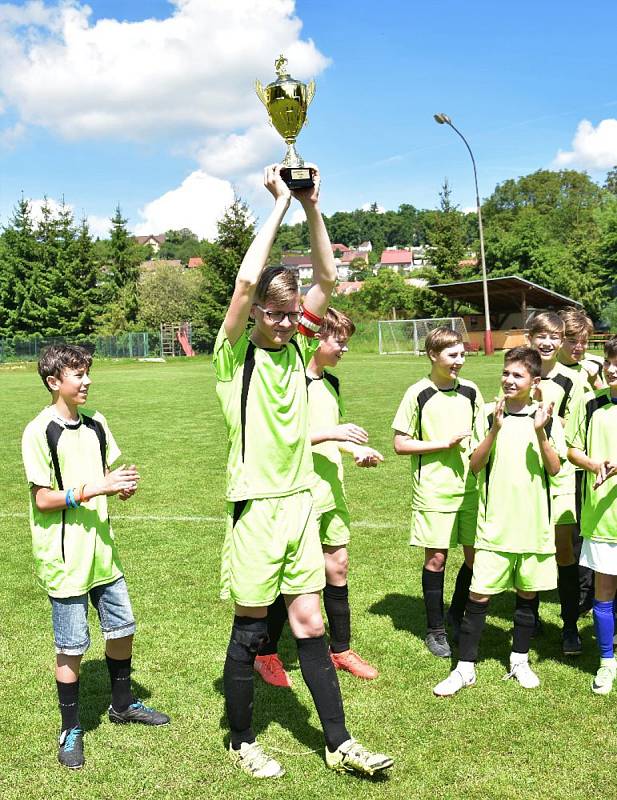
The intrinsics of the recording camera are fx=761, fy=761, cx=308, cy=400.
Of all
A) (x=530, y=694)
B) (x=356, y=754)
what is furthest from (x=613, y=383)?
(x=356, y=754)

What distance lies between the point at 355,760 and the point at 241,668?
64cm

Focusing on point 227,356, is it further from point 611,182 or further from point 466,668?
point 611,182

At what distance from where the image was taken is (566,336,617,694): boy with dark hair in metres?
4.30

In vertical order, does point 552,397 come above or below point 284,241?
below

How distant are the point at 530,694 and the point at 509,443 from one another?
55.3 inches

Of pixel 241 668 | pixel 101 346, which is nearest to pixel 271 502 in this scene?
pixel 241 668

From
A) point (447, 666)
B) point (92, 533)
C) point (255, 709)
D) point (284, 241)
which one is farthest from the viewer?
point (284, 241)

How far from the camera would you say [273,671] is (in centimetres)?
458

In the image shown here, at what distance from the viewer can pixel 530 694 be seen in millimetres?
4254

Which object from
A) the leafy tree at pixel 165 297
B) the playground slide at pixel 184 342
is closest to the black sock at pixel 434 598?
the playground slide at pixel 184 342

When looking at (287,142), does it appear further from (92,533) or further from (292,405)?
(92,533)

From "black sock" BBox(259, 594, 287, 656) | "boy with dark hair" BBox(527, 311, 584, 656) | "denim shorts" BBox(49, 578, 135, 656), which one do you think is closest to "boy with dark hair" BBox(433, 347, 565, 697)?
"boy with dark hair" BBox(527, 311, 584, 656)

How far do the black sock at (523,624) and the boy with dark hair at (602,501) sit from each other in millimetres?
391

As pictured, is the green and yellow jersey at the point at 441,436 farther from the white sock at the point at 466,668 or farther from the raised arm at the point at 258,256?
the raised arm at the point at 258,256
